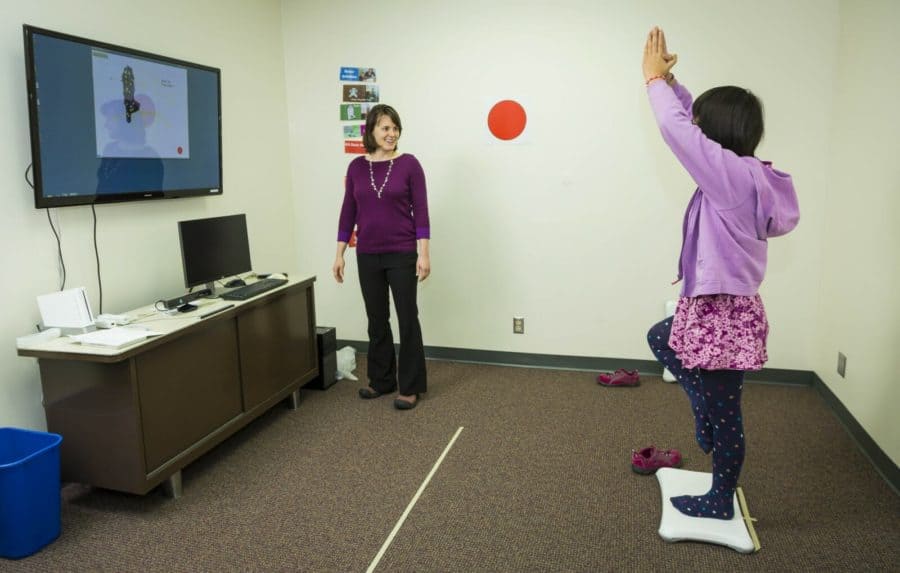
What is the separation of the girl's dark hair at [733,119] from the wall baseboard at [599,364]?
1.72m

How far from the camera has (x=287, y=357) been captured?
11.2 ft

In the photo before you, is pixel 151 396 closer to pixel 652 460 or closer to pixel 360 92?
pixel 652 460

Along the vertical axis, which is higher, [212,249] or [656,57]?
[656,57]

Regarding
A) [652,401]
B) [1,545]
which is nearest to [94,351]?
[1,545]

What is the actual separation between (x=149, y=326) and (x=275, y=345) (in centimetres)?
78

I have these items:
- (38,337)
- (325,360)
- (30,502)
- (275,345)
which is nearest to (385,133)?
(275,345)

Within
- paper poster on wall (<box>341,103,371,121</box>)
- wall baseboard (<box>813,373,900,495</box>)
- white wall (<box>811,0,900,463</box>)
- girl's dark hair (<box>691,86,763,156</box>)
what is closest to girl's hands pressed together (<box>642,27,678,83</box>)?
girl's dark hair (<box>691,86,763,156</box>)

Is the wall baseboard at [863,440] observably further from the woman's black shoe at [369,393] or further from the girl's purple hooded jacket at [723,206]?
the woman's black shoe at [369,393]

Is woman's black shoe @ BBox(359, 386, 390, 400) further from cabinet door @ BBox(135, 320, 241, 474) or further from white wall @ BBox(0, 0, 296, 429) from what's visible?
white wall @ BBox(0, 0, 296, 429)

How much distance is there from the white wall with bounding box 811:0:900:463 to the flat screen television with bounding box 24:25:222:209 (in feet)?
10.4

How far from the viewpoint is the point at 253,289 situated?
320cm

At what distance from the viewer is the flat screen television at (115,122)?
97.4 inches

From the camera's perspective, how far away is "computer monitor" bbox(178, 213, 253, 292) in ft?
9.87

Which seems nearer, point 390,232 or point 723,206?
point 723,206
